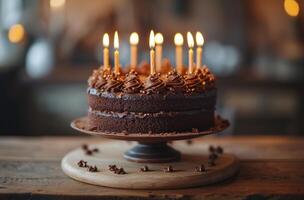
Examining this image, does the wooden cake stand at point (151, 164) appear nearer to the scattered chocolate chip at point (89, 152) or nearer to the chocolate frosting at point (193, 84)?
the scattered chocolate chip at point (89, 152)

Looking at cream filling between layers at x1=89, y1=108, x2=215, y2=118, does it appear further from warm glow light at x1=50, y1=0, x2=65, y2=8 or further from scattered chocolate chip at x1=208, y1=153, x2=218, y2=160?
warm glow light at x1=50, y1=0, x2=65, y2=8

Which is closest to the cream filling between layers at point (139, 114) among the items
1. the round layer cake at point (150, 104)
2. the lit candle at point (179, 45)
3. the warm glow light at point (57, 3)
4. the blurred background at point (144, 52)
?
the round layer cake at point (150, 104)

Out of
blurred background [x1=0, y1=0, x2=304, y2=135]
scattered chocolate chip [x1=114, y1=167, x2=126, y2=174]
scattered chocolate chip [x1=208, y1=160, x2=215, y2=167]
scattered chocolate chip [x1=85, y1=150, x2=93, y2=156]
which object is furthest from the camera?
blurred background [x1=0, y1=0, x2=304, y2=135]

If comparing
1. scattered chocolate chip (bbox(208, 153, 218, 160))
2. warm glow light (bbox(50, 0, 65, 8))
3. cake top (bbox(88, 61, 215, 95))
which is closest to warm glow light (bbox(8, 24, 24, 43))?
warm glow light (bbox(50, 0, 65, 8))

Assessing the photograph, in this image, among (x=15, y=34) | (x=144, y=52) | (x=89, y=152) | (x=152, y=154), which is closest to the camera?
(x=152, y=154)

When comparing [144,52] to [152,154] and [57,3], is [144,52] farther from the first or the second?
[152,154]

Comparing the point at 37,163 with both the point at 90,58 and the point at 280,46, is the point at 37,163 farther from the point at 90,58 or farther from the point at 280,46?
the point at 280,46

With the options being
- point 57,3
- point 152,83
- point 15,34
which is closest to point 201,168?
point 152,83
